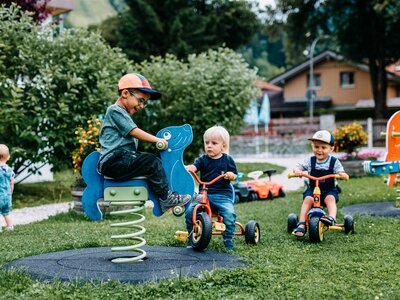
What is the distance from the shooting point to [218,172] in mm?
7203

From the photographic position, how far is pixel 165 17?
133 feet

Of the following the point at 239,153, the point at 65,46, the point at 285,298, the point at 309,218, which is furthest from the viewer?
the point at 239,153

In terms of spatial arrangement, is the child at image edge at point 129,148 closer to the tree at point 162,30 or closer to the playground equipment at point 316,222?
the playground equipment at point 316,222

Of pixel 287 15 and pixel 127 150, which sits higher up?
pixel 287 15

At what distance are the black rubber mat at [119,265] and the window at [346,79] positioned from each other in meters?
49.8

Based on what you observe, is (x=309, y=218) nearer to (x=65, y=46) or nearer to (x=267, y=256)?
(x=267, y=256)

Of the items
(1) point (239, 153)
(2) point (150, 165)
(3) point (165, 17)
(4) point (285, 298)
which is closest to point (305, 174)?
(2) point (150, 165)

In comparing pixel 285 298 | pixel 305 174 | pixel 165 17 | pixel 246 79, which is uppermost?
pixel 165 17

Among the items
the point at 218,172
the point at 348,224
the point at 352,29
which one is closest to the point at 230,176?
the point at 218,172

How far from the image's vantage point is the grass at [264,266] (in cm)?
495

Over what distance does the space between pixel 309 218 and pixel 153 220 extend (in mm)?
3456

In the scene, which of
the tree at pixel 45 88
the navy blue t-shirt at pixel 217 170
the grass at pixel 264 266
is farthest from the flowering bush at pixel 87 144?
the navy blue t-shirt at pixel 217 170

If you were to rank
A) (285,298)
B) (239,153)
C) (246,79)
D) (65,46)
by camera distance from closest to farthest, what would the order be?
(285,298) → (65,46) → (246,79) → (239,153)

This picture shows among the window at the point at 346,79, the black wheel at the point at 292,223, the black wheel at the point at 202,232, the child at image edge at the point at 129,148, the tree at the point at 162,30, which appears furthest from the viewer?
the window at the point at 346,79
